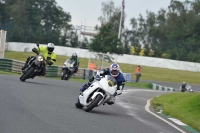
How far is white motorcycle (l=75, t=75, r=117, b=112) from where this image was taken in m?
13.2

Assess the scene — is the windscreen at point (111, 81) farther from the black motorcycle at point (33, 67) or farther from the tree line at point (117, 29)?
the tree line at point (117, 29)

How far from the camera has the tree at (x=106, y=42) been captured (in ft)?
181

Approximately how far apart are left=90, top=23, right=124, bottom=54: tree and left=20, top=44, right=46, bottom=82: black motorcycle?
1408 inches

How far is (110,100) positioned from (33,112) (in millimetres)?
3323

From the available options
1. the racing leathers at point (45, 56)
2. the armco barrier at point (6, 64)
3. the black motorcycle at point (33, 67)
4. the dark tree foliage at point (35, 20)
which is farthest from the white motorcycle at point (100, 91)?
the dark tree foliage at point (35, 20)

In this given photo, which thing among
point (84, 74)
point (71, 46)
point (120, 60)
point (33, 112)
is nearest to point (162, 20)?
point (71, 46)

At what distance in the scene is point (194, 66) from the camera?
196ft

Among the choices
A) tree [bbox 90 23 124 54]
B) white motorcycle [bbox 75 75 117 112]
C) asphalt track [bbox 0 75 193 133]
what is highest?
tree [bbox 90 23 124 54]

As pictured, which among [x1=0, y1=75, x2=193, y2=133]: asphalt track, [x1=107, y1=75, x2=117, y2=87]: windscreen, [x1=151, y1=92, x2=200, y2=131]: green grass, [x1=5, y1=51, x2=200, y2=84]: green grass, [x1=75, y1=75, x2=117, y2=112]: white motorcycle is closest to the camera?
[x1=0, y1=75, x2=193, y2=133]: asphalt track

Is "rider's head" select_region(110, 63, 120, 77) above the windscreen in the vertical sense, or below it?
above

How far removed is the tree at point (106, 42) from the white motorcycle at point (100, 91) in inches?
1629

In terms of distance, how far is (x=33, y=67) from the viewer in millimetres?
19125

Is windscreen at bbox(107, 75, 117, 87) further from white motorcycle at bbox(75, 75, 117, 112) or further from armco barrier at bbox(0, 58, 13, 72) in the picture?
armco barrier at bbox(0, 58, 13, 72)

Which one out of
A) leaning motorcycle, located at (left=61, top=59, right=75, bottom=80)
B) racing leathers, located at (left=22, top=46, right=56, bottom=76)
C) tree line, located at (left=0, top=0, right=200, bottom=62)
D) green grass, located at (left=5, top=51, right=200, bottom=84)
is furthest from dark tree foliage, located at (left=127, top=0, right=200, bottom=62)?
racing leathers, located at (left=22, top=46, right=56, bottom=76)
